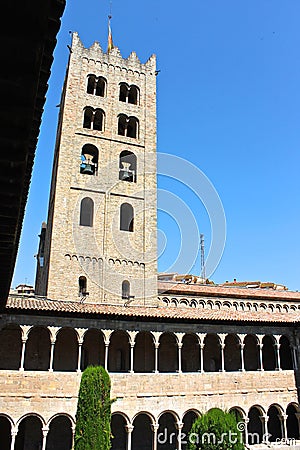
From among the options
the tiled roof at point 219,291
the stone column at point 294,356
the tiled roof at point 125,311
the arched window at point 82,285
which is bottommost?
the stone column at point 294,356

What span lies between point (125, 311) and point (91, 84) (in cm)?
1774

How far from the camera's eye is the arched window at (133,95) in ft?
104

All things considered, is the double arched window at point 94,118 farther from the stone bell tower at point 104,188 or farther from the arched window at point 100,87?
the arched window at point 100,87

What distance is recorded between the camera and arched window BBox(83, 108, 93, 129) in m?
29.7

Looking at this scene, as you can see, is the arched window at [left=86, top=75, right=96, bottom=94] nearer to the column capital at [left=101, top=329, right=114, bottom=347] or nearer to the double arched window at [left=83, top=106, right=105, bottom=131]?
the double arched window at [left=83, top=106, right=105, bottom=131]

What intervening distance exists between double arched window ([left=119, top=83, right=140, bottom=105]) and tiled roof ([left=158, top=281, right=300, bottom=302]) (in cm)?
1402

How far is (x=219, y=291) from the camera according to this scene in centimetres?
A: 3138

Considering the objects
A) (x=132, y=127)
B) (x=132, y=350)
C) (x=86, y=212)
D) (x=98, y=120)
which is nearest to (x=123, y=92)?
(x=132, y=127)

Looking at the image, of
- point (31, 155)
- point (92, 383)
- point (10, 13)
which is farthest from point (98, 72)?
point (10, 13)

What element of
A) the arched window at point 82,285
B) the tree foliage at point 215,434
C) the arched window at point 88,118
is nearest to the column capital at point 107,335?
the arched window at point 82,285

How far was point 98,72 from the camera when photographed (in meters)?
30.5

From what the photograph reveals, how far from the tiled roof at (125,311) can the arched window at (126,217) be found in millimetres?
7354

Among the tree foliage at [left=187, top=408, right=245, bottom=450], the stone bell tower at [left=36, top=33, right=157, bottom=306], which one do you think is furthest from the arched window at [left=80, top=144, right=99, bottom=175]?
the tree foliage at [left=187, top=408, right=245, bottom=450]

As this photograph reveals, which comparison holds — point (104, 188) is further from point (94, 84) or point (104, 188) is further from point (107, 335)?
point (107, 335)
